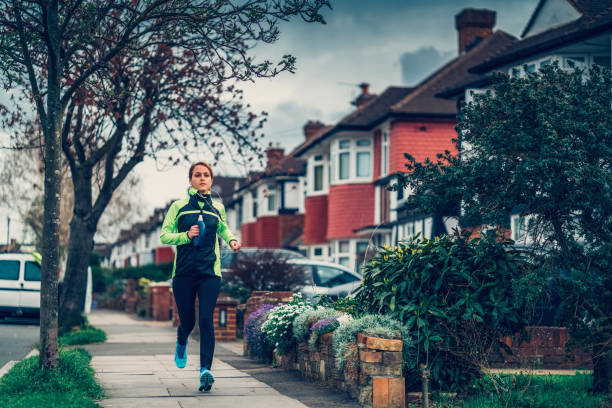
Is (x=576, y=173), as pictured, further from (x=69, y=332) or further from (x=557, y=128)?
(x=69, y=332)

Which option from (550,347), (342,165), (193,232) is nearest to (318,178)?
(342,165)

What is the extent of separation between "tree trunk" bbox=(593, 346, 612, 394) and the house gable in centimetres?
1716

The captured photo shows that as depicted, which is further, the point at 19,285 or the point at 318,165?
the point at 318,165

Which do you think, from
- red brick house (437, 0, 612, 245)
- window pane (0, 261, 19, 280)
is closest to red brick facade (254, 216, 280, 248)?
red brick house (437, 0, 612, 245)

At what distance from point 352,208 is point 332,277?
59.8ft

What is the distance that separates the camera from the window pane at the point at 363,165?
36969 mm

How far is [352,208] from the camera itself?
37.0 m

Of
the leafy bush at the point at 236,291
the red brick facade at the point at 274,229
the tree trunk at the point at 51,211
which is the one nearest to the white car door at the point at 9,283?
the leafy bush at the point at 236,291

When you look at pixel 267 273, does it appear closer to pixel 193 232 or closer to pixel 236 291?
pixel 236 291

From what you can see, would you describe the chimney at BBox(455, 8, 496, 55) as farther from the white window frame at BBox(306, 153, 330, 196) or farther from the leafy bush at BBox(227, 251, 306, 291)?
the leafy bush at BBox(227, 251, 306, 291)

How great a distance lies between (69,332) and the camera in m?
16.0

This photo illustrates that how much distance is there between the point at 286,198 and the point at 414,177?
44.0 meters

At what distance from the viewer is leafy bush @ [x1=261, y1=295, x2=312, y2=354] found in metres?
9.99

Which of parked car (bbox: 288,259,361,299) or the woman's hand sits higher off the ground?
the woman's hand
